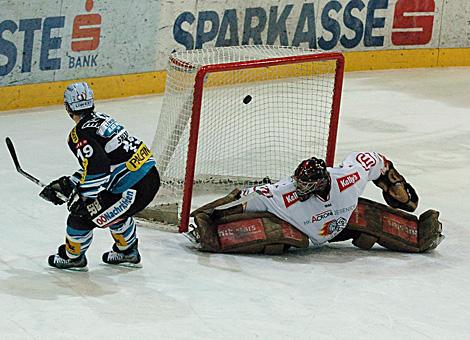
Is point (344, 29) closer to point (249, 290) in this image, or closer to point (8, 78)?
point (8, 78)

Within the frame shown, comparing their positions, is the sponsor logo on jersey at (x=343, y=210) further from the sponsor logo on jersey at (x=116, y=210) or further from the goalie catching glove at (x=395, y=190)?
the sponsor logo on jersey at (x=116, y=210)

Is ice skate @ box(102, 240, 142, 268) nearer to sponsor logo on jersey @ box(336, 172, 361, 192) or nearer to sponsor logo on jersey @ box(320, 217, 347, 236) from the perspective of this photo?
sponsor logo on jersey @ box(320, 217, 347, 236)

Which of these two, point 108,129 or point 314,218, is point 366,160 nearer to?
point 314,218

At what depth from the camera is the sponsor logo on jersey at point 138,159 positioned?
18.4 ft

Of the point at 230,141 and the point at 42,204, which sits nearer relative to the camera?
the point at 42,204

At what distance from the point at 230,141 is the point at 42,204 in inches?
52.2

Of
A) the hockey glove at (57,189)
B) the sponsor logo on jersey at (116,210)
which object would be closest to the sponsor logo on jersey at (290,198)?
the sponsor logo on jersey at (116,210)

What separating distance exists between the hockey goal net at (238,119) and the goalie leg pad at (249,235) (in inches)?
16.3

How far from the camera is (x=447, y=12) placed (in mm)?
11508

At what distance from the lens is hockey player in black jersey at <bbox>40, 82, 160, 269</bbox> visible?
546 cm

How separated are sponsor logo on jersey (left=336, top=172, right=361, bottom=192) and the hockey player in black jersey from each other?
1.08 metres

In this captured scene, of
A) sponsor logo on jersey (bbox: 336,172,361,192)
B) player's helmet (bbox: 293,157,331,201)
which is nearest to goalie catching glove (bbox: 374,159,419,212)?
sponsor logo on jersey (bbox: 336,172,361,192)

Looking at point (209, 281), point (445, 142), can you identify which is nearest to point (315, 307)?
point (209, 281)

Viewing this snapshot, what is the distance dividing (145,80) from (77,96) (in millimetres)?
4602
